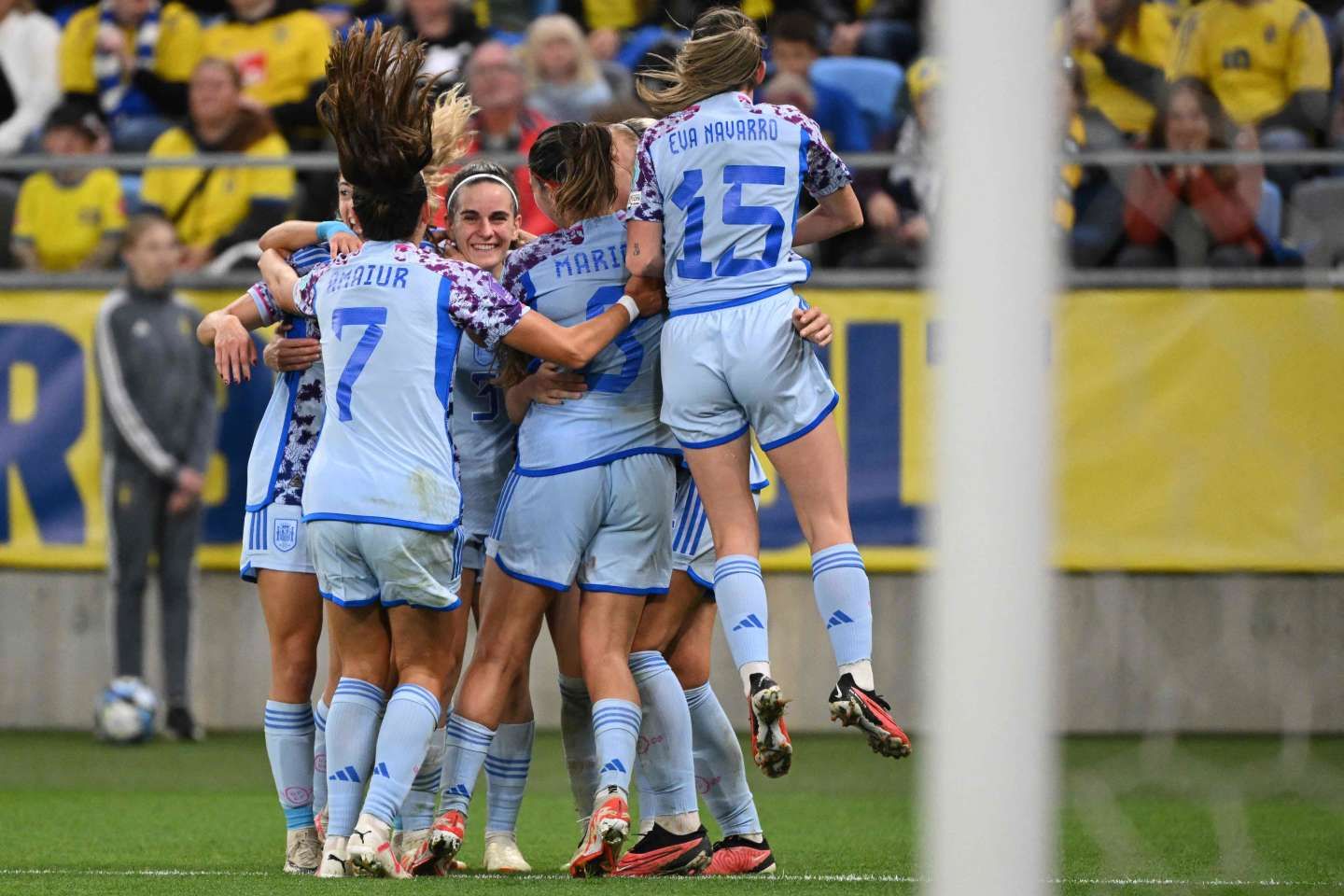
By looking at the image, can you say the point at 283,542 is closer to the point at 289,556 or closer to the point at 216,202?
the point at 289,556

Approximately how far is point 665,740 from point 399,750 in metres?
0.84

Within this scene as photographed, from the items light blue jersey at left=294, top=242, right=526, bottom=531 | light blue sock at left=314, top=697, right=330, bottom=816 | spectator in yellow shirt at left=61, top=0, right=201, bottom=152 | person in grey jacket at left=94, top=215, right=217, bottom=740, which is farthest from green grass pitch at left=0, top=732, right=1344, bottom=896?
spectator in yellow shirt at left=61, top=0, right=201, bottom=152

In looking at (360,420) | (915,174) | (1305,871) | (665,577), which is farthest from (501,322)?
(915,174)

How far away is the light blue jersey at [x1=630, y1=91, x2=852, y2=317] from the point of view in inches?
194

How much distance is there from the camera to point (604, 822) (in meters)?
4.66

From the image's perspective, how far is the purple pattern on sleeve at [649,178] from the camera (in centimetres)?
498

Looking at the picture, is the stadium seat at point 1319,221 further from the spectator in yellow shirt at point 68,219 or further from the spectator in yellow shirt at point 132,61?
the spectator in yellow shirt at point 132,61

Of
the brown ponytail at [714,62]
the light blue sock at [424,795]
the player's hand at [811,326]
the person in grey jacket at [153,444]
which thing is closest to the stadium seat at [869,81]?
the person in grey jacket at [153,444]

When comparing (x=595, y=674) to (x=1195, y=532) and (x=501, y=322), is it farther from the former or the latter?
(x=1195, y=532)

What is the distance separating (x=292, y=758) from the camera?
199 inches

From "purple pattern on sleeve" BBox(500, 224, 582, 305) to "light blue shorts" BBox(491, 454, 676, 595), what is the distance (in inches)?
21.2

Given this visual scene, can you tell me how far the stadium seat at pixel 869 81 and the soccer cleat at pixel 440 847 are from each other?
5880 millimetres

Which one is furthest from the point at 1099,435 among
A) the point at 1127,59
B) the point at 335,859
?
the point at 335,859

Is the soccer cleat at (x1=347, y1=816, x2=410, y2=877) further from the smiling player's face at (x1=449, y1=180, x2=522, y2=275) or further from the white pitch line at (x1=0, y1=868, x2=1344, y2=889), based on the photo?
the smiling player's face at (x1=449, y1=180, x2=522, y2=275)
